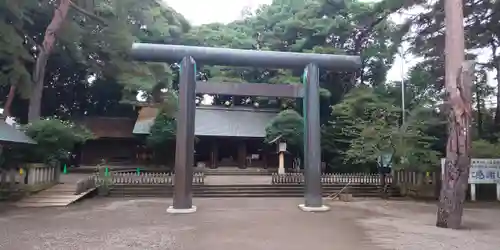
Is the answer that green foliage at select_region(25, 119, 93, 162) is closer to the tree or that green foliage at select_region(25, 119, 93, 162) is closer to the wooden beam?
the wooden beam

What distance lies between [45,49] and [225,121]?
14.6 metres

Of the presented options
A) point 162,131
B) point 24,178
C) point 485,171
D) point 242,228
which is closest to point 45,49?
point 24,178

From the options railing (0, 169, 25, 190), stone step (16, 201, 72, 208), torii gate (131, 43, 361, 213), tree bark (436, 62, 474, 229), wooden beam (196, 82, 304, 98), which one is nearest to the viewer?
tree bark (436, 62, 474, 229)

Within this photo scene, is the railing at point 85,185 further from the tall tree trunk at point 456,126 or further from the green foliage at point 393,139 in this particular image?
the tall tree trunk at point 456,126

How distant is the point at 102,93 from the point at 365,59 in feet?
70.5

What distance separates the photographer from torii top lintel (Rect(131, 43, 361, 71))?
1351 cm

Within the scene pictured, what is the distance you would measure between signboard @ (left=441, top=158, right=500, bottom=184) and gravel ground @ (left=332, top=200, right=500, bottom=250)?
1.59m

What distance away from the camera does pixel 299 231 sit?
9484 mm

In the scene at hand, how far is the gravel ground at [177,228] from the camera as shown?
7914 mm

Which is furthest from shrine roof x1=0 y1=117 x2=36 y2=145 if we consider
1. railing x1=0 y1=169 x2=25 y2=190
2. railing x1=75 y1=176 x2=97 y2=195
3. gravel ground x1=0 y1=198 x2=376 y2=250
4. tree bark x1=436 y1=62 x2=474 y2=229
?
tree bark x1=436 y1=62 x2=474 y2=229

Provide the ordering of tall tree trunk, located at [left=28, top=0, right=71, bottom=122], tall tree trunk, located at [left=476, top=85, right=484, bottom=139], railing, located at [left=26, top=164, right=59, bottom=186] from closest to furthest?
railing, located at [left=26, top=164, right=59, bottom=186]
tall tree trunk, located at [left=28, top=0, right=71, bottom=122]
tall tree trunk, located at [left=476, top=85, right=484, bottom=139]

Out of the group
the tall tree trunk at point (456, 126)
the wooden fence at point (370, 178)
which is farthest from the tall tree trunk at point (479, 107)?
the tall tree trunk at point (456, 126)

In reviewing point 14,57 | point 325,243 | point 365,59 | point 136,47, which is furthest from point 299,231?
point 365,59

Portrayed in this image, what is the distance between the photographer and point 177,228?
985cm
